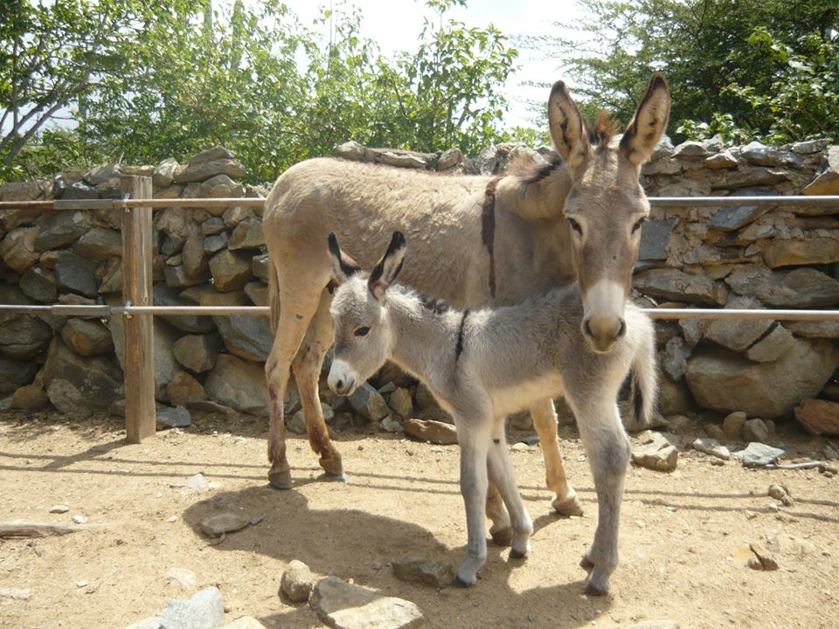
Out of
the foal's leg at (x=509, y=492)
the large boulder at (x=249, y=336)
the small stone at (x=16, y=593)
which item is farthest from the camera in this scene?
the large boulder at (x=249, y=336)

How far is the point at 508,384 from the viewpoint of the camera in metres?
3.49

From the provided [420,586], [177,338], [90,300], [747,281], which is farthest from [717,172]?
[90,300]

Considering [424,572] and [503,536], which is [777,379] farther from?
[424,572]

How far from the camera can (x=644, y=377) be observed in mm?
3664

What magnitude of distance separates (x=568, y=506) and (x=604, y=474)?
47.9 inches

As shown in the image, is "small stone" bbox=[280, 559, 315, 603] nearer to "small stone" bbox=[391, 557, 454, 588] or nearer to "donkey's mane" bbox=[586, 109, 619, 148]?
"small stone" bbox=[391, 557, 454, 588]

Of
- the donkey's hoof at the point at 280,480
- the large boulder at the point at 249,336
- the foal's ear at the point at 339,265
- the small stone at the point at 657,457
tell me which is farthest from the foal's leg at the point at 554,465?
the large boulder at the point at 249,336

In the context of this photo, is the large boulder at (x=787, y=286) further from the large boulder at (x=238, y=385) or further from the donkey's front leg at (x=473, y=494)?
the large boulder at (x=238, y=385)

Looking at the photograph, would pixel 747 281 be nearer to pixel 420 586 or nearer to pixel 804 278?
pixel 804 278

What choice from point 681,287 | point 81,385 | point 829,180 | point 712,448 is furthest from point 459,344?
point 81,385

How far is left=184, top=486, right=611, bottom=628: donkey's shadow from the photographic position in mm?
3121

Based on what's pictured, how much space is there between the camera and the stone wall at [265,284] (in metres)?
5.69

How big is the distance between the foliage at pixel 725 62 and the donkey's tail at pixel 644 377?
415 cm

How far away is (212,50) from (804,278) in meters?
8.97
